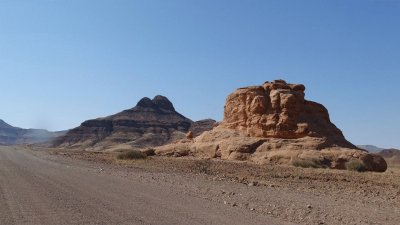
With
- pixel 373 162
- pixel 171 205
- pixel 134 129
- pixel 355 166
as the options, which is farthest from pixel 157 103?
pixel 171 205

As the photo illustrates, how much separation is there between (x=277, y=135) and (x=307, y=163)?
11.5 meters

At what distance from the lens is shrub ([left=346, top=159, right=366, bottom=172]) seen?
35.8 meters

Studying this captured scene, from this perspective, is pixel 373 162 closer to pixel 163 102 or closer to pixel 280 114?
pixel 280 114

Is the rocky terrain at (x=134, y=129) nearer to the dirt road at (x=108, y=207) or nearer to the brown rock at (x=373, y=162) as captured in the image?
the brown rock at (x=373, y=162)

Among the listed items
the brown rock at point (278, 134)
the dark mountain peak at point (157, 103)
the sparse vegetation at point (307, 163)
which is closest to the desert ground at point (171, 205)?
the sparse vegetation at point (307, 163)

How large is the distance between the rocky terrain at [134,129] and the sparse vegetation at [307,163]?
82542mm

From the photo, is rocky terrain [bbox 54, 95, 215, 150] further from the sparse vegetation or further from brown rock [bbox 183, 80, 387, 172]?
the sparse vegetation

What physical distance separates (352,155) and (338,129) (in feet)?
32.6

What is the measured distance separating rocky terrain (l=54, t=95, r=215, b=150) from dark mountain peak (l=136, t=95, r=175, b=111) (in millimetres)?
1479

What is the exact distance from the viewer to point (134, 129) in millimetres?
136250

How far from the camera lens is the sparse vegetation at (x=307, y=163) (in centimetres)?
3629

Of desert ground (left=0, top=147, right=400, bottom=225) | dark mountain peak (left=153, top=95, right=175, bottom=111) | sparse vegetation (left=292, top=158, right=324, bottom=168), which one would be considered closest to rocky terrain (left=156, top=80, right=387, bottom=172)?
sparse vegetation (left=292, top=158, right=324, bottom=168)

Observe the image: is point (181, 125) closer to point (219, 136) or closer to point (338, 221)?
point (219, 136)

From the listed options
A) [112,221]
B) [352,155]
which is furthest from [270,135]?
[112,221]
